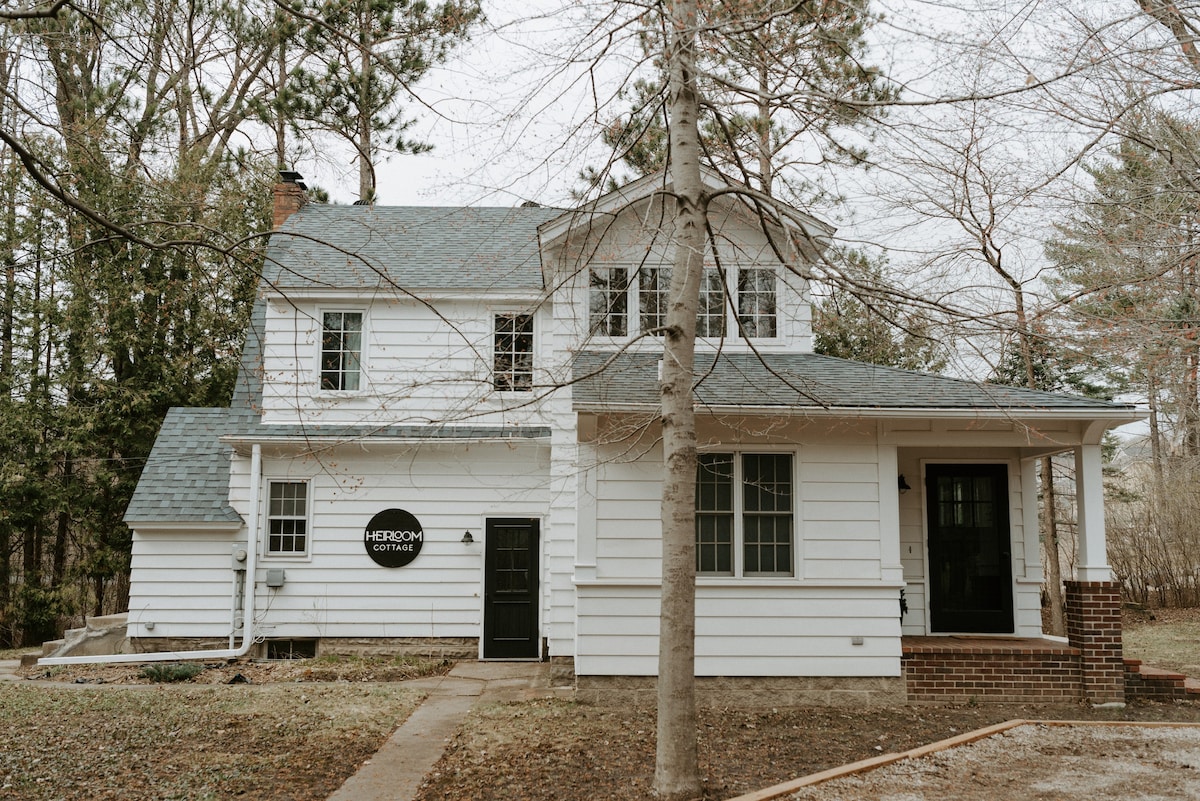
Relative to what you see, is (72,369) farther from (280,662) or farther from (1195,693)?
(1195,693)

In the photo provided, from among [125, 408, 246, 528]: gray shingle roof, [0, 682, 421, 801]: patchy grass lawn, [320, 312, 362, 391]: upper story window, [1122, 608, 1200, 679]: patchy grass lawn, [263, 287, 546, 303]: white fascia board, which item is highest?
[263, 287, 546, 303]: white fascia board

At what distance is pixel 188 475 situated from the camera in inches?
567

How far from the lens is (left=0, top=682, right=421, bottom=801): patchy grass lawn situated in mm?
6750

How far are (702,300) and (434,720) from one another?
5.94 metres

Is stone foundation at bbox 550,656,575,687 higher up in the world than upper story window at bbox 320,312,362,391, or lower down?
lower down

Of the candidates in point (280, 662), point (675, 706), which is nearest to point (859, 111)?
→ point (675, 706)

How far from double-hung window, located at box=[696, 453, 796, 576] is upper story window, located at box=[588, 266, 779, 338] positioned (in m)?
2.09

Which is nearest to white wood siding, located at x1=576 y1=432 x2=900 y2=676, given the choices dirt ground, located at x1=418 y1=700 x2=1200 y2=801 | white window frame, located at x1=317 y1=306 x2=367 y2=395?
dirt ground, located at x1=418 y1=700 x2=1200 y2=801

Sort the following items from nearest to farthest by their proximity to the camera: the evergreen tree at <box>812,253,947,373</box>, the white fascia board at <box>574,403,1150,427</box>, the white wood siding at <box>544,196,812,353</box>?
1. the evergreen tree at <box>812,253,947,373</box>
2. the white fascia board at <box>574,403,1150,427</box>
3. the white wood siding at <box>544,196,812,353</box>

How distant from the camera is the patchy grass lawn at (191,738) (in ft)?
22.1

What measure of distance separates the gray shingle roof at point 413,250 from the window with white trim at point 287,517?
9.79ft

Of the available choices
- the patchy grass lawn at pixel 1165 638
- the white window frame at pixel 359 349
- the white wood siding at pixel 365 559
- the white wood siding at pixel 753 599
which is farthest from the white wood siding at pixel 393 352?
the patchy grass lawn at pixel 1165 638

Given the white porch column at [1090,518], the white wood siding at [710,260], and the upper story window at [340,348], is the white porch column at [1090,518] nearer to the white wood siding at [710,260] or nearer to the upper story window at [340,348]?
the white wood siding at [710,260]

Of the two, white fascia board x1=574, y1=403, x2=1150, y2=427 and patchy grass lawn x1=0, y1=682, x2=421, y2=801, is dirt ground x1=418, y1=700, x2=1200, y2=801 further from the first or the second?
white fascia board x1=574, y1=403, x2=1150, y2=427
